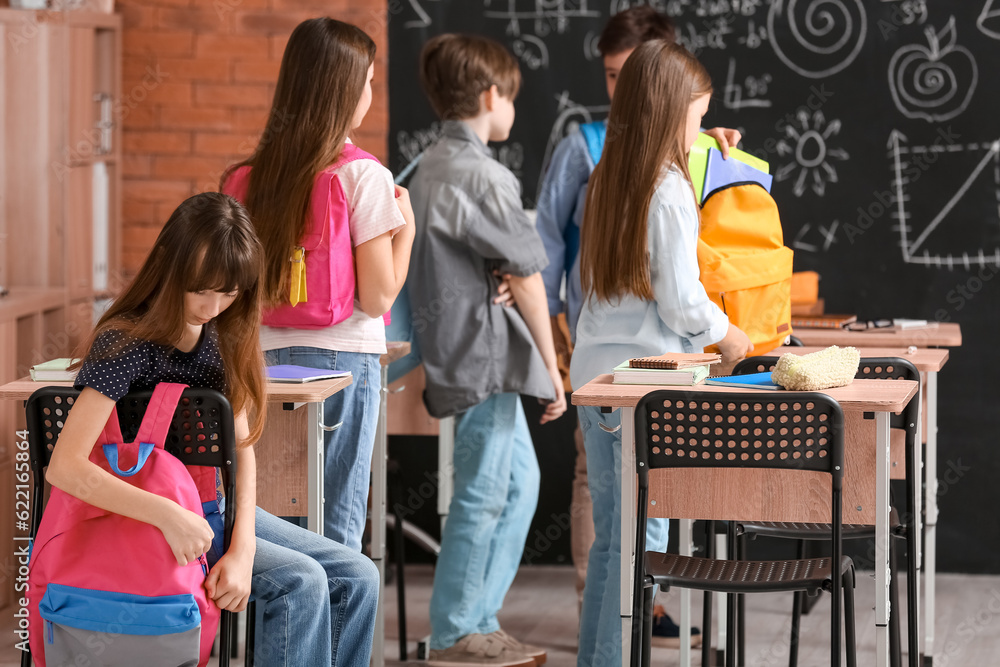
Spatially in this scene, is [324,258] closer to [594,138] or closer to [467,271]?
[467,271]

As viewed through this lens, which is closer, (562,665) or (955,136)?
(562,665)

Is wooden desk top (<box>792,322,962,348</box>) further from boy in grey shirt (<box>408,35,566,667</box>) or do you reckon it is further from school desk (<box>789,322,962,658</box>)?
boy in grey shirt (<box>408,35,566,667</box>)

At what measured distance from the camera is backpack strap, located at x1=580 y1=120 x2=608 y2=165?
3.54m

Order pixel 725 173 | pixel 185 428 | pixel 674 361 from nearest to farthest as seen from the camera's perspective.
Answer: pixel 185 428 → pixel 674 361 → pixel 725 173

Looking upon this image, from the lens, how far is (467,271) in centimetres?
318

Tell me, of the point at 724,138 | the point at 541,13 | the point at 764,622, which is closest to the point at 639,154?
the point at 724,138

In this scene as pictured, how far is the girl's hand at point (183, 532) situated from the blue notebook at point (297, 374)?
1.59 feet

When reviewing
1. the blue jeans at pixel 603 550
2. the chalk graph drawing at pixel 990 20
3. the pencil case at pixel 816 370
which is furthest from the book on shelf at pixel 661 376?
the chalk graph drawing at pixel 990 20

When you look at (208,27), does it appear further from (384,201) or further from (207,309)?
(207,309)

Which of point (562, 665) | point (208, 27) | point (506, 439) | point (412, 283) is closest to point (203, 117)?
point (208, 27)

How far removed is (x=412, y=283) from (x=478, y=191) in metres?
0.29

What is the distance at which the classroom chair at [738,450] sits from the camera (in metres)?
2.13

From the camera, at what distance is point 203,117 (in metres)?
4.36

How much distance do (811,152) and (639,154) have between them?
1.77m
